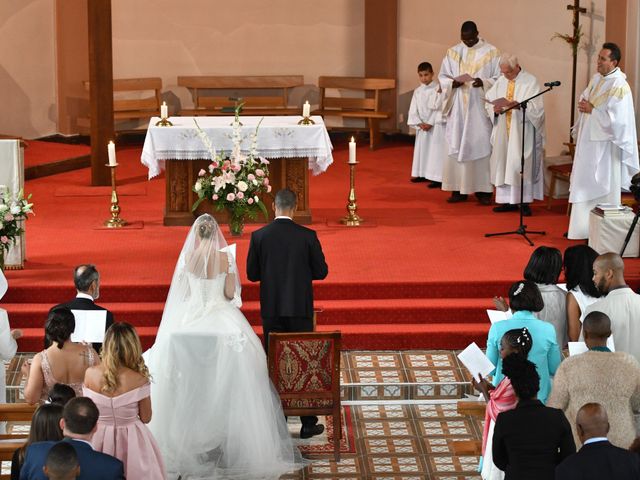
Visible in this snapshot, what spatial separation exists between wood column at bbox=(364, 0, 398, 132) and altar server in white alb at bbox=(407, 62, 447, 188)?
242cm

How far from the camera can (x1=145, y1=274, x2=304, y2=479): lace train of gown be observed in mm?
7754

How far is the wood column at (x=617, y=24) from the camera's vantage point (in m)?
14.2

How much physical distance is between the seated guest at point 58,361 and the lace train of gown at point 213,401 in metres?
1.02

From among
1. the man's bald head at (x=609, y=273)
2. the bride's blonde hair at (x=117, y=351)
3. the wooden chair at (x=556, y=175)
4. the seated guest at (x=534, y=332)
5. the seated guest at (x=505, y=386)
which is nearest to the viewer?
the bride's blonde hair at (x=117, y=351)

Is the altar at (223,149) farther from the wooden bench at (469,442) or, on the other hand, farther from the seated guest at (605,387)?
the seated guest at (605,387)

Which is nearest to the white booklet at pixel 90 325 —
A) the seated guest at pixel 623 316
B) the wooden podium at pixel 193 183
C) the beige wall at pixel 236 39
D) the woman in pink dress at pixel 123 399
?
the woman in pink dress at pixel 123 399

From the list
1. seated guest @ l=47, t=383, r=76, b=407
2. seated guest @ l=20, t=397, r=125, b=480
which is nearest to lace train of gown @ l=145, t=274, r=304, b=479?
seated guest @ l=47, t=383, r=76, b=407

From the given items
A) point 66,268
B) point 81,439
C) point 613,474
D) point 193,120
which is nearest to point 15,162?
point 66,268

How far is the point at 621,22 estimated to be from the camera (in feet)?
46.8

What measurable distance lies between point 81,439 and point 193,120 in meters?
7.66

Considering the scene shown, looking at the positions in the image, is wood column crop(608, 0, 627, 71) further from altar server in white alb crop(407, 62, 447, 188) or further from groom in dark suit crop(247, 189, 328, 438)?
groom in dark suit crop(247, 189, 328, 438)

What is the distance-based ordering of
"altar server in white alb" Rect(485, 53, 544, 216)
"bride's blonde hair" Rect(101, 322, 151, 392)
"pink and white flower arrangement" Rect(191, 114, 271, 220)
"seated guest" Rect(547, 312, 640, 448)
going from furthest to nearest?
"altar server in white alb" Rect(485, 53, 544, 216) < "pink and white flower arrangement" Rect(191, 114, 271, 220) < "bride's blonde hair" Rect(101, 322, 151, 392) < "seated guest" Rect(547, 312, 640, 448)

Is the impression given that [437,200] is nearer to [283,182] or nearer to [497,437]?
[283,182]

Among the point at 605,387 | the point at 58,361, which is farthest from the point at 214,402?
the point at 605,387
